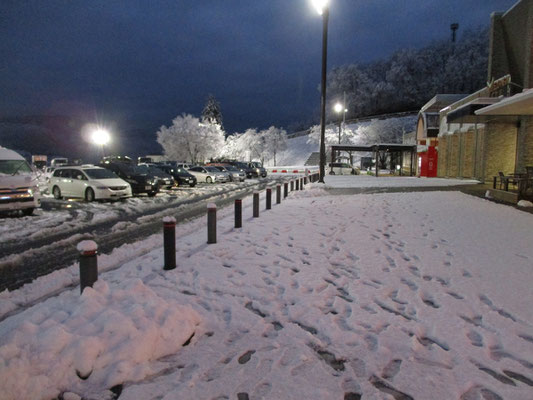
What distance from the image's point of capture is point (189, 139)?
63719 mm

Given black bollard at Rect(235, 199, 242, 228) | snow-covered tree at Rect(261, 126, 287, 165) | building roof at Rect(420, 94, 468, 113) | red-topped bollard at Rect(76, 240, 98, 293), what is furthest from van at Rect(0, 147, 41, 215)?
snow-covered tree at Rect(261, 126, 287, 165)

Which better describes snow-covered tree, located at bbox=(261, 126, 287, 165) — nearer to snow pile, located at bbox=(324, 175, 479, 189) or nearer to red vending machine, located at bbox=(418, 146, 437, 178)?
red vending machine, located at bbox=(418, 146, 437, 178)

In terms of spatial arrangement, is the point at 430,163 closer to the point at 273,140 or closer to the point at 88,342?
the point at 88,342

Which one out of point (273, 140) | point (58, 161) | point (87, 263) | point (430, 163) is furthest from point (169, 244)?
point (273, 140)

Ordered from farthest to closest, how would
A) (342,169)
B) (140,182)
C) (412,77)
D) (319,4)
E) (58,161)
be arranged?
(412,77)
(58,161)
(342,169)
(140,182)
(319,4)

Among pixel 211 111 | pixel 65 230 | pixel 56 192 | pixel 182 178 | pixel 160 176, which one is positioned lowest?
pixel 65 230

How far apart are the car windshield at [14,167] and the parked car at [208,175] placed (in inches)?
632

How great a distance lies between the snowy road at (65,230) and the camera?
6.01 metres

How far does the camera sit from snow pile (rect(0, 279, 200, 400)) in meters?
2.61

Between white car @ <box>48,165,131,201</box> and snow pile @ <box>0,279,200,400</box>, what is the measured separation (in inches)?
469

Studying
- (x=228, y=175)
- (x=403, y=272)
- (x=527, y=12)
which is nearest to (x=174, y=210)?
(x=403, y=272)

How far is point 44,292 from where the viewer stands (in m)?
4.73

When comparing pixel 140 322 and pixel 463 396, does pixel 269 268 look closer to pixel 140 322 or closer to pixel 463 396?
pixel 140 322

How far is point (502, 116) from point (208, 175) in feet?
65.3
